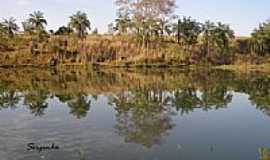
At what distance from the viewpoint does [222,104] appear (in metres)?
23.0

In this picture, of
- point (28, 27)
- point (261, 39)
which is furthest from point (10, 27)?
point (261, 39)

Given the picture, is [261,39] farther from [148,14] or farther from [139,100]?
[139,100]

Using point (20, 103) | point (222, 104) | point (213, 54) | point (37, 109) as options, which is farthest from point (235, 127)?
point (213, 54)

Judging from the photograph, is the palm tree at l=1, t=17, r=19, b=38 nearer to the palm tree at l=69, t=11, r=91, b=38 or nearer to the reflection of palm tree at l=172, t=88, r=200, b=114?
the palm tree at l=69, t=11, r=91, b=38

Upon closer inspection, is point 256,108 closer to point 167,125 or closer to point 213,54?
point 167,125

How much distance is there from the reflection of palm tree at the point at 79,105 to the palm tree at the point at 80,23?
52212 mm

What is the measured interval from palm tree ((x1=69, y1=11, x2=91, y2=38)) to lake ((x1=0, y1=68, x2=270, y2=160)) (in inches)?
1944

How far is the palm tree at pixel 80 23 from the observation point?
250 ft

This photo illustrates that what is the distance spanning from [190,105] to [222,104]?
2297 mm

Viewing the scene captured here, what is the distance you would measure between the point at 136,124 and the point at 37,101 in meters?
9.82

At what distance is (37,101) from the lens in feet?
76.9

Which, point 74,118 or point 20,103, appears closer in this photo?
point 74,118

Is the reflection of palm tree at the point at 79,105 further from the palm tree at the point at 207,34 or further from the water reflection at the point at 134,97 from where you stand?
the palm tree at the point at 207,34

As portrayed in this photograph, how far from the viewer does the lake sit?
1152cm
